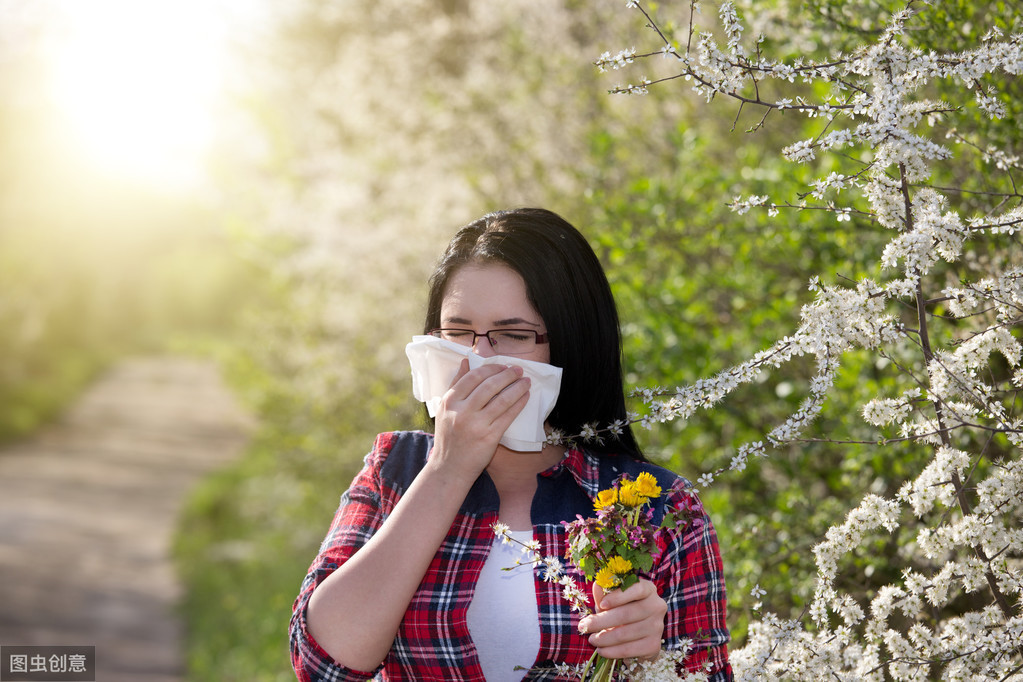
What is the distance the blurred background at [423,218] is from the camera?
348cm

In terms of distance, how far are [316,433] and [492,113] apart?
2905 millimetres

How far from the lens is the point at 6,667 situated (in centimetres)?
706

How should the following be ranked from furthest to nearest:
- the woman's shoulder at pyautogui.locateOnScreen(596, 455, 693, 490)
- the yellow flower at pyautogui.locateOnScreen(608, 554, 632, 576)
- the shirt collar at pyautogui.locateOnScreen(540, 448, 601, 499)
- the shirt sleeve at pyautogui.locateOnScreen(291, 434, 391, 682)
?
the shirt collar at pyautogui.locateOnScreen(540, 448, 601, 499) < the woman's shoulder at pyautogui.locateOnScreen(596, 455, 693, 490) < the shirt sleeve at pyautogui.locateOnScreen(291, 434, 391, 682) < the yellow flower at pyautogui.locateOnScreen(608, 554, 632, 576)

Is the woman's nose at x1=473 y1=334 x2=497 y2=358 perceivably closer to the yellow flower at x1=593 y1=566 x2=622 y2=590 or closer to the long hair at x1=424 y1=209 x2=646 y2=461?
the long hair at x1=424 y1=209 x2=646 y2=461

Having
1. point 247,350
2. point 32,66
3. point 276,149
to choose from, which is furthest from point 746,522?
point 32,66

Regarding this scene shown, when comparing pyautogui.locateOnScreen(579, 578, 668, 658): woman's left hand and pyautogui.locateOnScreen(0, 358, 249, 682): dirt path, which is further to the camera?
pyautogui.locateOnScreen(0, 358, 249, 682): dirt path

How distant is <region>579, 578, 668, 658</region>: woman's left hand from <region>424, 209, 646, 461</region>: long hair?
0.60 meters

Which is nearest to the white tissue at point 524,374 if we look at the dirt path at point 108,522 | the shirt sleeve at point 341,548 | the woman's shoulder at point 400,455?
the woman's shoulder at point 400,455

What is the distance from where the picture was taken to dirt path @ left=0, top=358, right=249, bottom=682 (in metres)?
7.75

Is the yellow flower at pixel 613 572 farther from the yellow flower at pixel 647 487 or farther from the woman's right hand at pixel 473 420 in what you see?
the woman's right hand at pixel 473 420

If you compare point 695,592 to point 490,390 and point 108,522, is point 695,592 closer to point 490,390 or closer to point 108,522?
point 490,390


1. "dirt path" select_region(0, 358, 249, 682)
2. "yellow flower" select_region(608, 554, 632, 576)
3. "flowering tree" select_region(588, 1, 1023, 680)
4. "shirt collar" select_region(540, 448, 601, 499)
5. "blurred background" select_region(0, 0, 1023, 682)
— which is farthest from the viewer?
"dirt path" select_region(0, 358, 249, 682)

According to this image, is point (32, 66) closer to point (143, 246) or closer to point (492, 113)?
point (492, 113)

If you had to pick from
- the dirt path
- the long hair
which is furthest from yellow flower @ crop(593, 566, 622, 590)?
the dirt path
